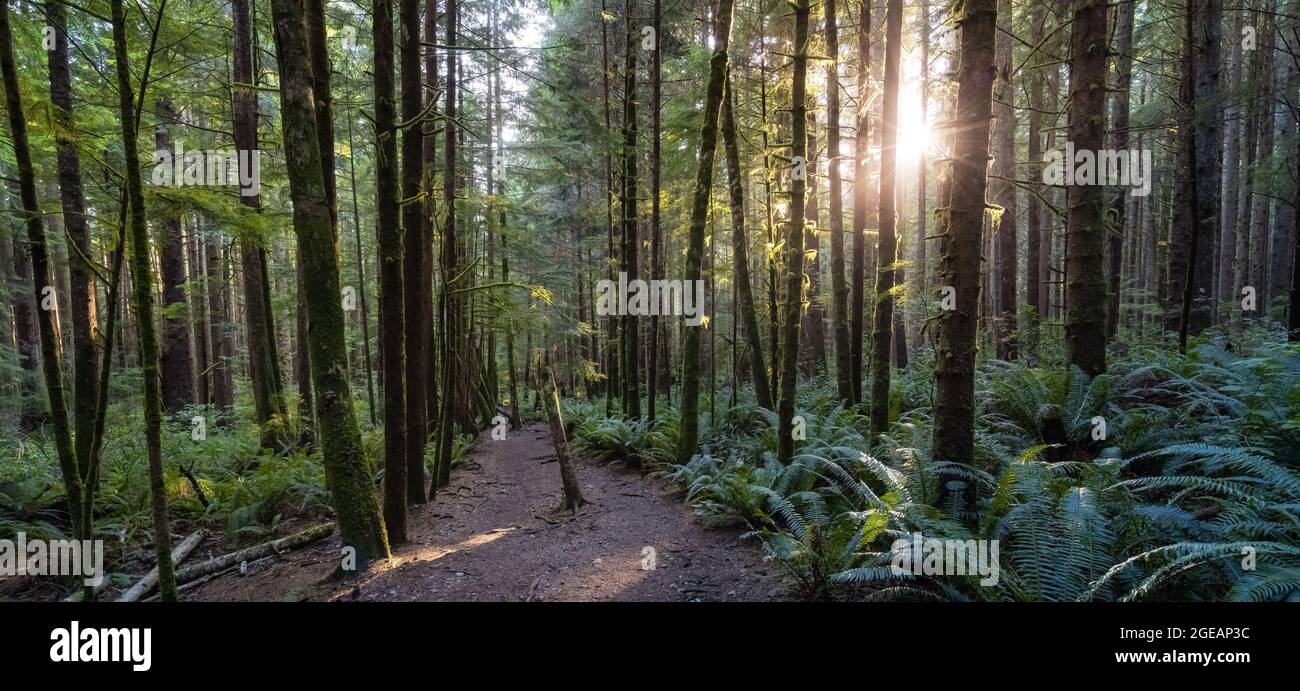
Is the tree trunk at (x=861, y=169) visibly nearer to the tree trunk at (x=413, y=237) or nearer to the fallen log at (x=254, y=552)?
the tree trunk at (x=413, y=237)

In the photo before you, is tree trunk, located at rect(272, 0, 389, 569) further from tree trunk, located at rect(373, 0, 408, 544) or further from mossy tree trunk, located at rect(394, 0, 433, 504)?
mossy tree trunk, located at rect(394, 0, 433, 504)

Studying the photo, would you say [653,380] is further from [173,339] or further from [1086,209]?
[173,339]

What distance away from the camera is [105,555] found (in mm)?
6027

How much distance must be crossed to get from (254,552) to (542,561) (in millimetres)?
3463

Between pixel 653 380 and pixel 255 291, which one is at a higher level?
pixel 255 291

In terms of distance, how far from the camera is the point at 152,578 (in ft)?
17.4

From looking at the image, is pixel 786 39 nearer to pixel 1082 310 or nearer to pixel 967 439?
pixel 1082 310

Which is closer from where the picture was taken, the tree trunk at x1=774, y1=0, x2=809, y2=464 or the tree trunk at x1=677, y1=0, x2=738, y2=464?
the tree trunk at x1=774, y1=0, x2=809, y2=464

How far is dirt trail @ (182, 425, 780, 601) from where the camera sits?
482cm

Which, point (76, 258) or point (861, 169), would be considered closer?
point (76, 258)

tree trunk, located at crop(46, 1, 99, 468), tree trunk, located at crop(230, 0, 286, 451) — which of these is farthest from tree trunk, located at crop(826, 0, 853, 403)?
tree trunk, located at crop(230, 0, 286, 451)

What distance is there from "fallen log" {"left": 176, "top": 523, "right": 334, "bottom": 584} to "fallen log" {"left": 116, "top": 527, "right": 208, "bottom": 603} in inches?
7.8

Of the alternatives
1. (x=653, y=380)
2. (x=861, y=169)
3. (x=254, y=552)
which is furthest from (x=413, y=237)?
(x=861, y=169)
